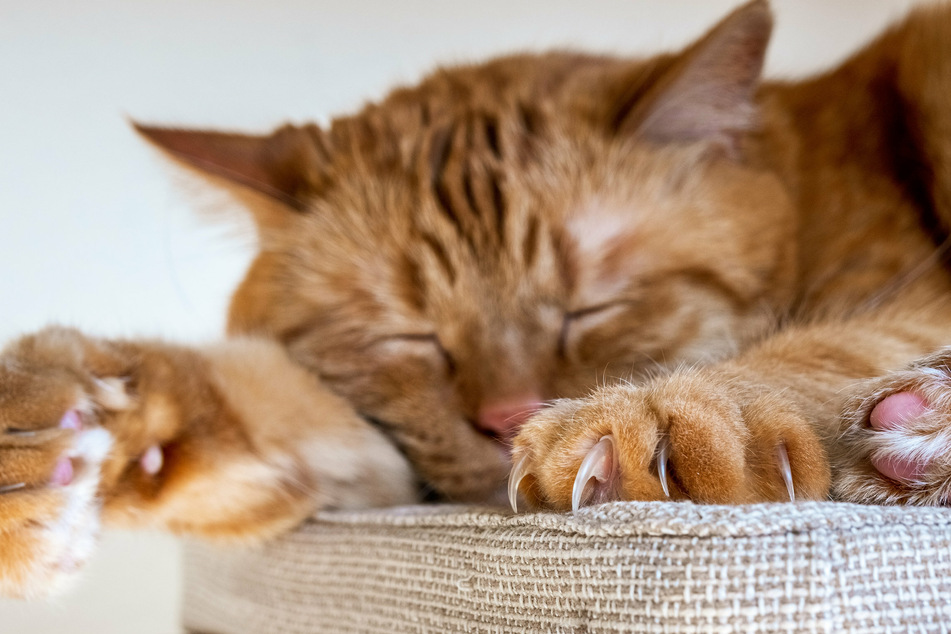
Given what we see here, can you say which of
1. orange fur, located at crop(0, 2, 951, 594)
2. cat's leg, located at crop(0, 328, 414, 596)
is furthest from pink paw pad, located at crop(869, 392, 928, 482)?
cat's leg, located at crop(0, 328, 414, 596)

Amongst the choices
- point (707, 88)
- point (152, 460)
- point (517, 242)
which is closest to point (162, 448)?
point (152, 460)

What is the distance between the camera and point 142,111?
80.4 inches

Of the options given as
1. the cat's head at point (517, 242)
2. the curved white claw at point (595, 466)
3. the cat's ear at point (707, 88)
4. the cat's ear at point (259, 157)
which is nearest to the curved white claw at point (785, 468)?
the curved white claw at point (595, 466)

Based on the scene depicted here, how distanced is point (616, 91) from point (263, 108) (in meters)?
1.47

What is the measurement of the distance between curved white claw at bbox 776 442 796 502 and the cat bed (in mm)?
76

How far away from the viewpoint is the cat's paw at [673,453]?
0.57 m

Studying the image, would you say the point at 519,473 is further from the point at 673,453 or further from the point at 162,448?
the point at 162,448

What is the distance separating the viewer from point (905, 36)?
1286 millimetres

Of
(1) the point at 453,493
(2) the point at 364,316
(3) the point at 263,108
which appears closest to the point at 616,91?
(2) the point at 364,316

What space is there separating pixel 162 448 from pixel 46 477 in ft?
0.52

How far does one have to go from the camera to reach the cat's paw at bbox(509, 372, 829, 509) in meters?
0.57

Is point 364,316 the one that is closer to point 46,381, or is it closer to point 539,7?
point 46,381

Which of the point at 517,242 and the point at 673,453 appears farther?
the point at 517,242

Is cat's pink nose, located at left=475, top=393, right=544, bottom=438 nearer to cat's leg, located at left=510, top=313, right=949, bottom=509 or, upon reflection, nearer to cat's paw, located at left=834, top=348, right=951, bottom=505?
cat's leg, located at left=510, top=313, right=949, bottom=509
